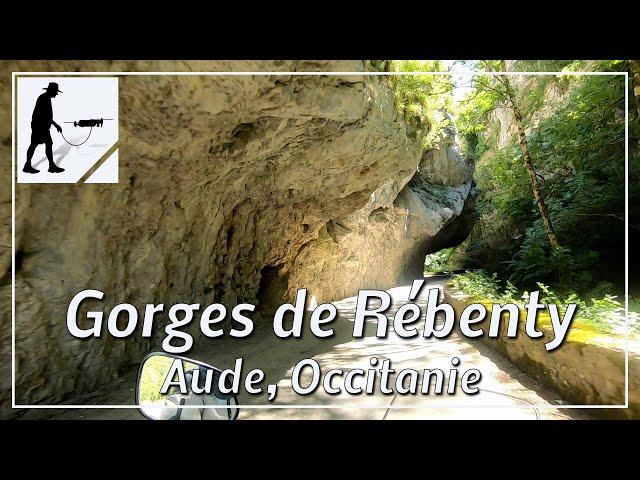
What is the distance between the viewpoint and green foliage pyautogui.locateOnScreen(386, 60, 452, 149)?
476 cm

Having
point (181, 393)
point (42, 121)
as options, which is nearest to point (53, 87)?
point (42, 121)

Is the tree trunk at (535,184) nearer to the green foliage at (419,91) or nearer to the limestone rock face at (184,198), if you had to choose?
the green foliage at (419,91)

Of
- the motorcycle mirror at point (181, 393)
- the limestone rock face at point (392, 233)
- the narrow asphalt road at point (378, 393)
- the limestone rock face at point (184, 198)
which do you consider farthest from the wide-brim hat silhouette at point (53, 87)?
the limestone rock face at point (392, 233)

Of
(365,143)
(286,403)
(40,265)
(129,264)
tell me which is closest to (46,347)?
(40,265)

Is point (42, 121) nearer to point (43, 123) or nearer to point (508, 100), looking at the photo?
point (43, 123)

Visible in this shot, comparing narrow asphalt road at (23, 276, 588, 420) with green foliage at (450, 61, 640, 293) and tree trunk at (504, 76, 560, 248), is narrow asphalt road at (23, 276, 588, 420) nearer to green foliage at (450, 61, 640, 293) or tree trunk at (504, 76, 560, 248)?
tree trunk at (504, 76, 560, 248)

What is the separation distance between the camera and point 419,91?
5922 mm

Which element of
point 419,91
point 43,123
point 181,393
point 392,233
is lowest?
point 181,393

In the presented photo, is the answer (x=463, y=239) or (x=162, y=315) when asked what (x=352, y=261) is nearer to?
(x=162, y=315)

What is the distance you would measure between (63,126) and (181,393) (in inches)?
94.3

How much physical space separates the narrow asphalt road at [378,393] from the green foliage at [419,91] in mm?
4206

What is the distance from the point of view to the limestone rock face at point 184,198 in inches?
96.2

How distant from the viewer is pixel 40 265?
2471 millimetres

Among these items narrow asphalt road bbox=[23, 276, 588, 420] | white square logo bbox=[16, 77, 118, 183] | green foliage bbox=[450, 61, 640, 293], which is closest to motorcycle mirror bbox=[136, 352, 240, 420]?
narrow asphalt road bbox=[23, 276, 588, 420]
